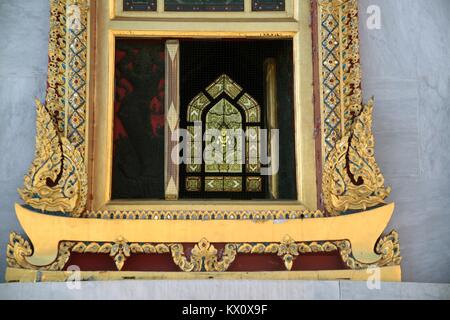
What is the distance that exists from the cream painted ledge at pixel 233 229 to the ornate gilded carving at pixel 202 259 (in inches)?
2.4

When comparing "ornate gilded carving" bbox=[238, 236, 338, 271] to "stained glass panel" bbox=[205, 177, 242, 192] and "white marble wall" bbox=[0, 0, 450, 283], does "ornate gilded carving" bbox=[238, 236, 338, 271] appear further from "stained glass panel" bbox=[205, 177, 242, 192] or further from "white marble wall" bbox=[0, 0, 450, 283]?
"stained glass panel" bbox=[205, 177, 242, 192]

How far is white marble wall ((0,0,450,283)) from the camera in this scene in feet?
18.0

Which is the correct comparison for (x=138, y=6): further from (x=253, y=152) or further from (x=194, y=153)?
(x=253, y=152)

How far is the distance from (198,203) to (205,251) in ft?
1.13

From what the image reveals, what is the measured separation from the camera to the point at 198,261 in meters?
5.18

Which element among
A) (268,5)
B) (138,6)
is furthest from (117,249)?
(268,5)

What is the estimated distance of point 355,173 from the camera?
530cm

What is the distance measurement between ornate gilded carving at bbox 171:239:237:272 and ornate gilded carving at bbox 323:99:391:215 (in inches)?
29.9

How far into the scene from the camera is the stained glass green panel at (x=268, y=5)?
5.72m

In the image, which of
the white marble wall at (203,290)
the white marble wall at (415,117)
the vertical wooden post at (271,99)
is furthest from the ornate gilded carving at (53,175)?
the white marble wall at (415,117)

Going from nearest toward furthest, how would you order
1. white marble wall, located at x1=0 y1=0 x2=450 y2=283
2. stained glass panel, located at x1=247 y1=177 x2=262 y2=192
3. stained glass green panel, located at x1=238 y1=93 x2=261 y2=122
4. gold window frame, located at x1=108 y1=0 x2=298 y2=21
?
white marble wall, located at x1=0 y1=0 x2=450 y2=283 < gold window frame, located at x1=108 y1=0 x2=298 y2=21 < stained glass panel, located at x1=247 y1=177 x2=262 y2=192 < stained glass green panel, located at x1=238 y1=93 x2=261 y2=122

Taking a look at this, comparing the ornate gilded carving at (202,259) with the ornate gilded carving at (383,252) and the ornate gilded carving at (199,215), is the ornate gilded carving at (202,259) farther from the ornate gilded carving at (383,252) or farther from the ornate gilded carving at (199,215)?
Result: the ornate gilded carving at (383,252)

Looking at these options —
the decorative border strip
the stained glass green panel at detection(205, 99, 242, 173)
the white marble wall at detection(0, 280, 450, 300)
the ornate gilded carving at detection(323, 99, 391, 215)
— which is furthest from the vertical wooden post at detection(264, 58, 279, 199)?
the white marble wall at detection(0, 280, 450, 300)
